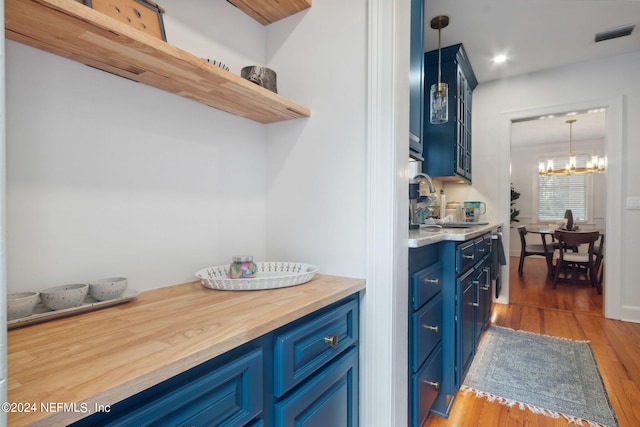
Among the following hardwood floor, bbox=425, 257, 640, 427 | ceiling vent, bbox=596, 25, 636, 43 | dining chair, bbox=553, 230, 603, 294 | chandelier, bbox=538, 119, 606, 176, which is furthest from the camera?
chandelier, bbox=538, 119, 606, 176

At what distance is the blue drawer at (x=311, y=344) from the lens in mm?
753

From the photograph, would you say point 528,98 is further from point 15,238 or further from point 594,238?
point 15,238

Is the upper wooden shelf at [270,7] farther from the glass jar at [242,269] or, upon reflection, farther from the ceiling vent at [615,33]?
the ceiling vent at [615,33]

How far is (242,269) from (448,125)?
8.37ft

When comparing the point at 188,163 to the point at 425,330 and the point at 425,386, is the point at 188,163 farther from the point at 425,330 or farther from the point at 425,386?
the point at 425,386

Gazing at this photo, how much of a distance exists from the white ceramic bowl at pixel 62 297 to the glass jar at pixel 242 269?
1.31 ft

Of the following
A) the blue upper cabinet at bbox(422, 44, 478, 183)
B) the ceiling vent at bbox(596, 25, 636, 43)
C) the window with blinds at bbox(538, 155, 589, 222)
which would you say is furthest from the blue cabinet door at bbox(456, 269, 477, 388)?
the window with blinds at bbox(538, 155, 589, 222)

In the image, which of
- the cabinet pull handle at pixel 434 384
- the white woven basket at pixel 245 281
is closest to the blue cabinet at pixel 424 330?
the cabinet pull handle at pixel 434 384

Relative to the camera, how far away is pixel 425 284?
143cm

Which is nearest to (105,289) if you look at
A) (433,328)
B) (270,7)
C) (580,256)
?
(270,7)

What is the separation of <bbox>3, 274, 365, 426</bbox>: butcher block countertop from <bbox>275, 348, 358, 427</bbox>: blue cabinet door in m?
0.20

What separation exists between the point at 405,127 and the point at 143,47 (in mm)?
852

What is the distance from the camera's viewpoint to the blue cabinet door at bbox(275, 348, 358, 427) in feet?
2.55

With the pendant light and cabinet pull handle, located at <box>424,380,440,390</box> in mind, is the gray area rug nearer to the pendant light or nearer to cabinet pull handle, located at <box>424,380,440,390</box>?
cabinet pull handle, located at <box>424,380,440,390</box>
